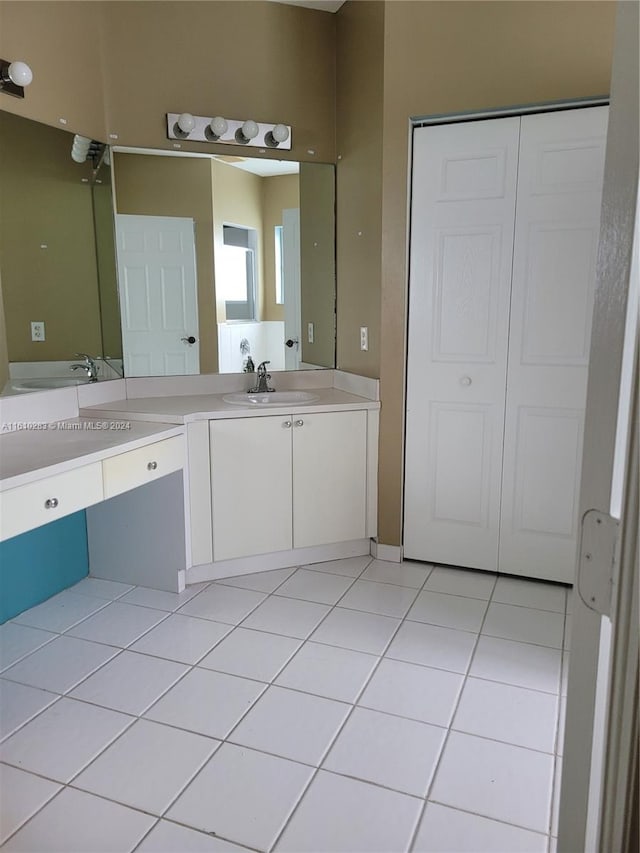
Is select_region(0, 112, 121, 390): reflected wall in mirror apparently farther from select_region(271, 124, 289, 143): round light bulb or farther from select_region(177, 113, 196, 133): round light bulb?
select_region(271, 124, 289, 143): round light bulb

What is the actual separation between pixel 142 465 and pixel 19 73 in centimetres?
149

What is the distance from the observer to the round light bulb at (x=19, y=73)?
231 centimetres

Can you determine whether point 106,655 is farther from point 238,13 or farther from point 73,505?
point 238,13

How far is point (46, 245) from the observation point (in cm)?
264

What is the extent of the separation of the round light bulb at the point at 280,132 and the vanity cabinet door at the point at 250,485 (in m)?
1.38

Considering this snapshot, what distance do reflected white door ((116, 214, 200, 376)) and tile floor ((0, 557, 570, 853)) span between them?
1.09 metres

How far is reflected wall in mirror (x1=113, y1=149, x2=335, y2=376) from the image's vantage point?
9.87ft

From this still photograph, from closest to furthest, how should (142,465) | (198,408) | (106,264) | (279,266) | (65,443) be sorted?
(65,443) < (142,465) < (198,408) < (106,264) < (279,266)

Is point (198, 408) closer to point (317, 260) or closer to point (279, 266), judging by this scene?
point (279, 266)

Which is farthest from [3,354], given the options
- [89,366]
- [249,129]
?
[249,129]

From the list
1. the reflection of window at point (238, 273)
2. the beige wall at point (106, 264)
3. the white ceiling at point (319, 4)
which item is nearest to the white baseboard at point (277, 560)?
the beige wall at point (106, 264)

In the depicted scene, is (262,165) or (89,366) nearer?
(89,366)

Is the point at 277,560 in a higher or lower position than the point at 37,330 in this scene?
lower

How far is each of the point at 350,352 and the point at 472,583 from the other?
128cm
